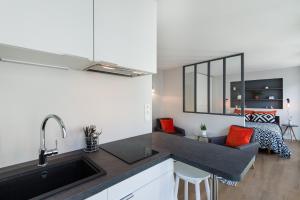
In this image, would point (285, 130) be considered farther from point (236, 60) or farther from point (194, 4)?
point (194, 4)

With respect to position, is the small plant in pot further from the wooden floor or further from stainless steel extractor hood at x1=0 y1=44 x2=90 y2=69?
the wooden floor

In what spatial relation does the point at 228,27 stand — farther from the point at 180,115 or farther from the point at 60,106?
the point at 180,115

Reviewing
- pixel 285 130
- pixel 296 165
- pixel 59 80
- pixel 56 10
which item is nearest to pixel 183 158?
pixel 59 80

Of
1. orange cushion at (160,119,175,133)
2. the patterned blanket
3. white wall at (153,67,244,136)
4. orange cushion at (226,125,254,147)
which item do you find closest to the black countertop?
orange cushion at (226,125,254,147)

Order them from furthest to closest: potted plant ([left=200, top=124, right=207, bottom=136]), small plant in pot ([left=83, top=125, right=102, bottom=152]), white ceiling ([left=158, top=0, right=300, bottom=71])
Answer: potted plant ([left=200, top=124, right=207, bottom=136])
white ceiling ([left=158, top=0, right=300, bottom=71])
small plant in pot ([left=83, top=125, right=102, bottom=152])

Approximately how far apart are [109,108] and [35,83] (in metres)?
0.61

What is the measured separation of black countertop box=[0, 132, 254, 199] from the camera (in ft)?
A: 2.45

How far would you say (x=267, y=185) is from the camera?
2.29 metres

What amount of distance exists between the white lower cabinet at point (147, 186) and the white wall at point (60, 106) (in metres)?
0.59

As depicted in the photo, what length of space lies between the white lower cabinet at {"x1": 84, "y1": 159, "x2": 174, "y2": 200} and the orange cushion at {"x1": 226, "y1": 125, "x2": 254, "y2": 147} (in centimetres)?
240

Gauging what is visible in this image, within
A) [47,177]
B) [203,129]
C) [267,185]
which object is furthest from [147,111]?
[203,129]

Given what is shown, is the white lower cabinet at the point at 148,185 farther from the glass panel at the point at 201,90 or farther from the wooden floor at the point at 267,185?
the glass panel at the point at 201,90

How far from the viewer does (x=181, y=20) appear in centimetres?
207

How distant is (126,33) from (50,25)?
52 centimetres
